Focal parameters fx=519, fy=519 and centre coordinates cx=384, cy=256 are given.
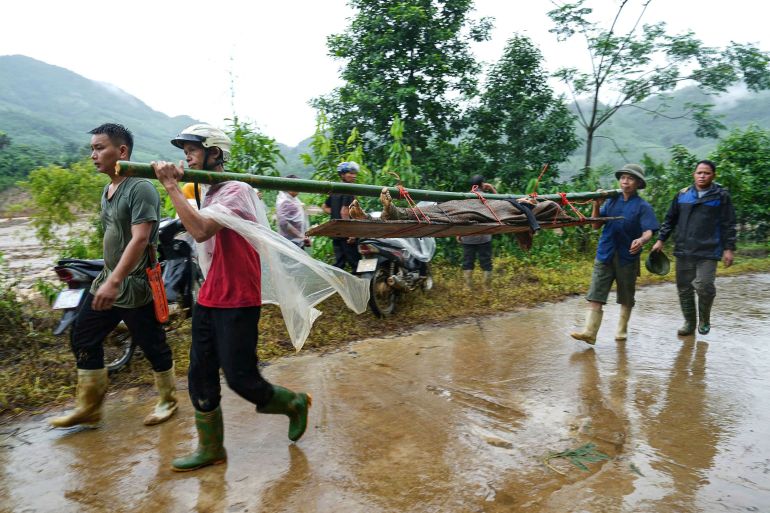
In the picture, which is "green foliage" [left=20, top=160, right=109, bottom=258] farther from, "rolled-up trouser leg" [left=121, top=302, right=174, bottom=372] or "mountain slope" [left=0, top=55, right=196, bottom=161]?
"mountain slope" [left=0, top=55, right=196, bottom=161]

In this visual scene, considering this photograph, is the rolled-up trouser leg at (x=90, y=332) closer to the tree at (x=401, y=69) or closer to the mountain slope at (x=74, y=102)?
the tree at (x=401, y=69)

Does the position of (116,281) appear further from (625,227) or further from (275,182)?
(625,227)

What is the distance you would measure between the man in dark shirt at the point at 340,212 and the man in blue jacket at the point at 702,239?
3.32 metres

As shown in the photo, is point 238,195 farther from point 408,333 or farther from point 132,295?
point 408,333

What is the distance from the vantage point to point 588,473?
2.71 meters

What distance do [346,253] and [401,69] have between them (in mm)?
4588

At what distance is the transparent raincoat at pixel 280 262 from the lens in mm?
2645

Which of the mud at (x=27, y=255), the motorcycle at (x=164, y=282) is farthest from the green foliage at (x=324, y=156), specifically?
the mud at (x=27, y=255)

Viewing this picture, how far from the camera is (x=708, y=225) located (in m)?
5.23

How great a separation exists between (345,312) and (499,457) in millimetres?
3296

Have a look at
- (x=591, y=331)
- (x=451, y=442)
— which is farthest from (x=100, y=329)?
(x=591, y=331)

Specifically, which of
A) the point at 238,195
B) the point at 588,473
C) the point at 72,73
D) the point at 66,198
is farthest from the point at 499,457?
the point at 72,73

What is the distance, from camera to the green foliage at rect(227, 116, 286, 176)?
653 cm

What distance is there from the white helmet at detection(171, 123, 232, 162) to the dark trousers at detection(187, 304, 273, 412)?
862mm
